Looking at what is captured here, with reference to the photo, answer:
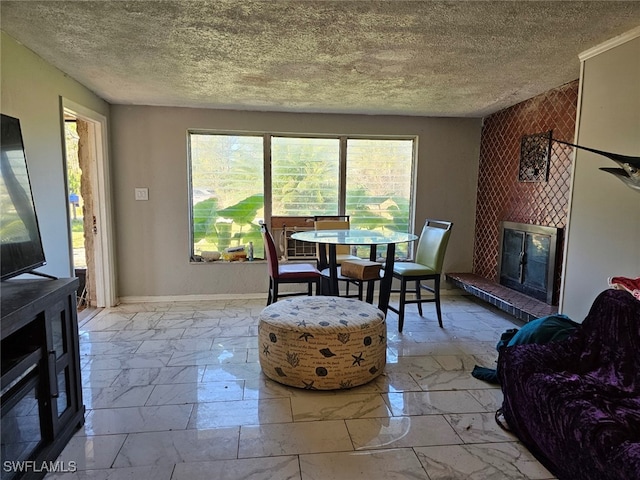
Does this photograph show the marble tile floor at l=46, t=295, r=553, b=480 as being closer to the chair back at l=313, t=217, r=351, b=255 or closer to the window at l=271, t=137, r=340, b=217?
the chair back at l=313, t=217, r=351, b=255

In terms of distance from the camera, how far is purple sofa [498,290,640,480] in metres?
1.45

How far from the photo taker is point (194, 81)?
3.21 metres

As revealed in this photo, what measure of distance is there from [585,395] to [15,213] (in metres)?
2.76

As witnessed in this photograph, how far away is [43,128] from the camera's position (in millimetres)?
2686

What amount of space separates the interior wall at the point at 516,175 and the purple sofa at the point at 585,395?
1612mm

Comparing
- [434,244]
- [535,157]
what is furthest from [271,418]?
[535,157]

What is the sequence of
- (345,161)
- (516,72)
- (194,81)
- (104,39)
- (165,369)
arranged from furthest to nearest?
(345,161), (194,81), (516,72), (165,369), (104,39)

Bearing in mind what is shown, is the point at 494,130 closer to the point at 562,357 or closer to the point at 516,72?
the point at 516,72

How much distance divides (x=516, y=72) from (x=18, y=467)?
370 centimetres

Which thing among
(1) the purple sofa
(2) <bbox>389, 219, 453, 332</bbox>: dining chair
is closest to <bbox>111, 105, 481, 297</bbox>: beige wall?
(2) <bbox>389, 219, 453, 332</bbox>: dining chair

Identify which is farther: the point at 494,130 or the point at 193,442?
the point at 494,130

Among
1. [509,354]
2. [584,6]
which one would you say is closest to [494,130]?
[584,6]

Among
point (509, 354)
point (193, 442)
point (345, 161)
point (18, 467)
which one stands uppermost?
point (345, 161)

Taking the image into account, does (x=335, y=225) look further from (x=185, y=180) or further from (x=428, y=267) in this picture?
(x=185, y=180)
